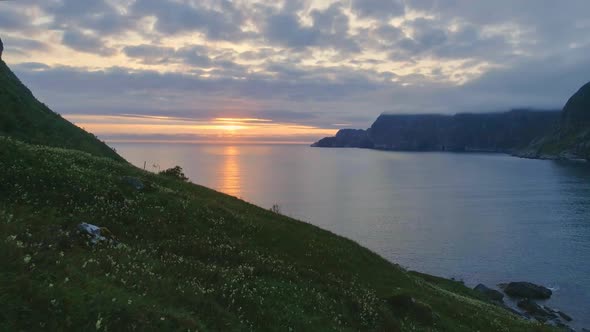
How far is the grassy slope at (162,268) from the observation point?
10.5m

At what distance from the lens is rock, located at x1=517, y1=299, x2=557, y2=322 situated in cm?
5053

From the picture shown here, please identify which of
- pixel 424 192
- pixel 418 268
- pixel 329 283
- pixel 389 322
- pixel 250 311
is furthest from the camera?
pixel 424 192

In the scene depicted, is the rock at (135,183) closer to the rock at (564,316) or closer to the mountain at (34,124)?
the mountain at (34,124)

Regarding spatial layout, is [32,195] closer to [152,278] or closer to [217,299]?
[152,278]

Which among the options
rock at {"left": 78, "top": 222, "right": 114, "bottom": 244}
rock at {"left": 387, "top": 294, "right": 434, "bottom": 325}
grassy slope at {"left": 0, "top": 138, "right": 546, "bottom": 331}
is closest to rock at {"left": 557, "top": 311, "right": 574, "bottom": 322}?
grassy slope at {"left": 0, "top": 138, "right": 546, "bottom": 331}

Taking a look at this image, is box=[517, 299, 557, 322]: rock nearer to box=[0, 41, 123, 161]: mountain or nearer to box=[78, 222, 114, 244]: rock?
box=[78, 222, 114, 244]: rock

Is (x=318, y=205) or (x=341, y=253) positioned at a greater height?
(x=341, y=253)

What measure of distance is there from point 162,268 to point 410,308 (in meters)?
14.0

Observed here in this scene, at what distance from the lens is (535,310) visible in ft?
170

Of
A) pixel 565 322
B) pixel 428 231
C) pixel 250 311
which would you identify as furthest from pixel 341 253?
pixel 428 231

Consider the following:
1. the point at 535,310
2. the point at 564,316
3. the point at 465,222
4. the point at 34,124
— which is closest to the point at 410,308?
the point at 535,310

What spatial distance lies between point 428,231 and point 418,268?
83.4 feet

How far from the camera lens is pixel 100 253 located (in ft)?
46.9

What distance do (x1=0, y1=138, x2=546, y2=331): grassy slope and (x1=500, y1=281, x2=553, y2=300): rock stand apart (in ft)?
109
